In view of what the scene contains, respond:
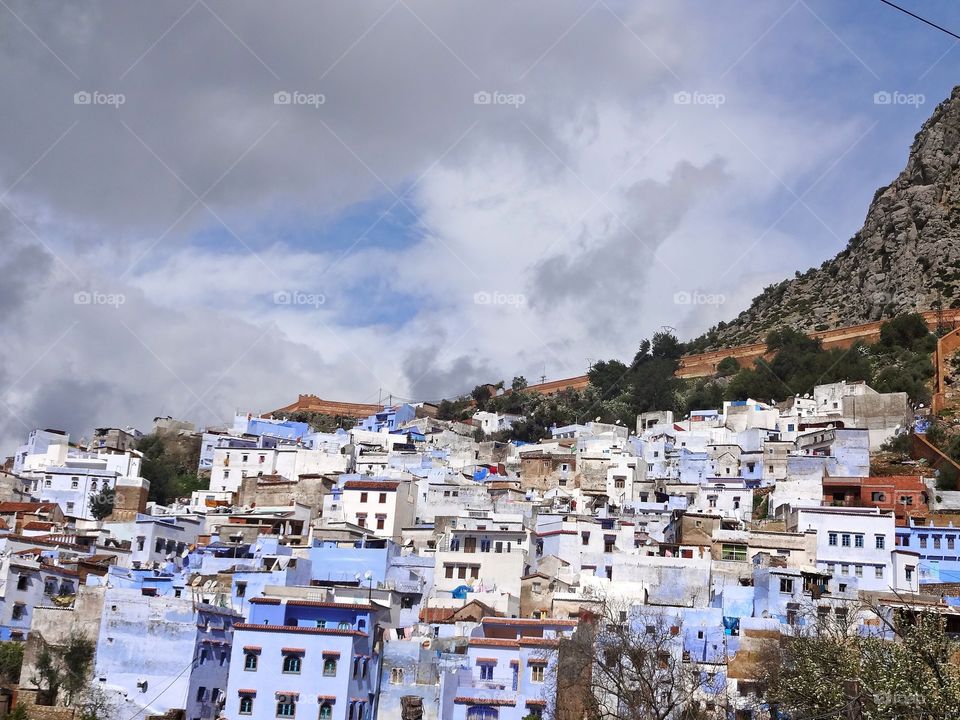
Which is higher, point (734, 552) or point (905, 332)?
point (905, 332)

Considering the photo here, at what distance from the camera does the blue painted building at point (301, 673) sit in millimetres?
34375

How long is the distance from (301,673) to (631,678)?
368 inches

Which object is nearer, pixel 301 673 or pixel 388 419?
pixel 301 673

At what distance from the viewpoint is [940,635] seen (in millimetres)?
28547

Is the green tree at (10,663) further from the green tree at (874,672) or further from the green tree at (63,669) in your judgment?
the green tree at (874,672)

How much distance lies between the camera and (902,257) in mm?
95438

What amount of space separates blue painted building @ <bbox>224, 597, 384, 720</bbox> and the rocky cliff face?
65196 mm

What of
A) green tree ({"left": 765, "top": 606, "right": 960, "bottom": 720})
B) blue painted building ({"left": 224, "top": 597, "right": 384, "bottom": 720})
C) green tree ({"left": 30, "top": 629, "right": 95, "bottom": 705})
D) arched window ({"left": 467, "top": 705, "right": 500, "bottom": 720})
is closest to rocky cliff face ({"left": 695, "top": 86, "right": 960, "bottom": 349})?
green tree ({"left": 765, "top": 606, "right": 960, "bottom": 720})

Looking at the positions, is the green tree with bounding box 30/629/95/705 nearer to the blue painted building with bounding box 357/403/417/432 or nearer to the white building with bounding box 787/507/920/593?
the white building with bounding box 787/507/920/593

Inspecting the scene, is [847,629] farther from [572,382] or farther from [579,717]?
[572,382]

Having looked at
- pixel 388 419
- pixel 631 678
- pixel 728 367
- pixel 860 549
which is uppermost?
pixel 728 367

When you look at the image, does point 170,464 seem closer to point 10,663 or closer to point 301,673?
point 10,663

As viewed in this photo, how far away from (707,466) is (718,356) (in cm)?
3504

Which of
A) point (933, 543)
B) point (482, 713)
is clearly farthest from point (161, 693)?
point (933, 543)
